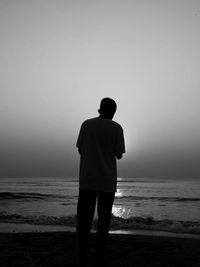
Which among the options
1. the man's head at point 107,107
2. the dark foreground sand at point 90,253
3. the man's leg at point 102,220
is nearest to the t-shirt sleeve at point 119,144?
the man's head at point 107,107

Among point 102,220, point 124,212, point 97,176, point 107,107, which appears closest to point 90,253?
point 102,220

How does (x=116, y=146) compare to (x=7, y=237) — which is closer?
(x=116, y=146)

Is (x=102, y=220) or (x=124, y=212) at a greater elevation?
(x=102, y=220)

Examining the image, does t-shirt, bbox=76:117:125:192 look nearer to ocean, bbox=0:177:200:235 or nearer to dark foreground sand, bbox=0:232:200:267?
dark foreground sand, bbox=0:232:200:267

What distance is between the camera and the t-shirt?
350 cm

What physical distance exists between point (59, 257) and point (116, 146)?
6.29ft

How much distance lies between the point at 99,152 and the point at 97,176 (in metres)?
0.25

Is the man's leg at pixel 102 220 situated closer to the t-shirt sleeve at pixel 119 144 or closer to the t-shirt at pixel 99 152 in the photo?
the t-shirt at pixel 99 152

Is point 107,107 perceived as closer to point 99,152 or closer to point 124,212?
point 99,152

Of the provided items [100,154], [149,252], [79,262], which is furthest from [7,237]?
[100,154]

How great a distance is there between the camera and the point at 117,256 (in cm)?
482

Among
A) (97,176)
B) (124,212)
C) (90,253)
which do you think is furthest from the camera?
(124,212)

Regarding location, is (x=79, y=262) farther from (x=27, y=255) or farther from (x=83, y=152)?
(x=27, y=255)

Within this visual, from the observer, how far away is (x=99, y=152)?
356 centimetres
